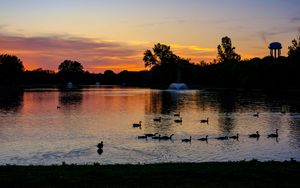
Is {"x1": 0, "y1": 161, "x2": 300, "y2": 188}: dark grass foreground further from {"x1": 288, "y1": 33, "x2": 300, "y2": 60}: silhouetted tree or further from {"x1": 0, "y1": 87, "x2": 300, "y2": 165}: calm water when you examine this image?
{"x1": 288, "y1": 33, "x2": 300, "y2": 60}: silhouetted tree

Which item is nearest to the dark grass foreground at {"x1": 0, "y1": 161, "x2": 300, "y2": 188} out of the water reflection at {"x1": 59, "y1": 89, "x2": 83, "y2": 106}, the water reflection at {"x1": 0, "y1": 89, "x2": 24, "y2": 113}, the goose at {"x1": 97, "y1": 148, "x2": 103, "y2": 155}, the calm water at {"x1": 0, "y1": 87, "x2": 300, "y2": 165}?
the calm water at {"x1": 0, "y1": 87, "x2": 300, "y2": 165}

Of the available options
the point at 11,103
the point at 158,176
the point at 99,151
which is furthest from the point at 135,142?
the point at 11,103

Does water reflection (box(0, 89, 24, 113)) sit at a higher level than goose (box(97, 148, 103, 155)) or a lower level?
higher

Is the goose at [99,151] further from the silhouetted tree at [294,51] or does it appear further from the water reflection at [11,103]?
the silhouetted tree at [294,51]

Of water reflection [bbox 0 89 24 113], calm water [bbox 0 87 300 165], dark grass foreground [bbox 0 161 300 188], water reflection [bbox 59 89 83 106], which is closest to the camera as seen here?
dark grass foreground [bbox 0 161 300 188]

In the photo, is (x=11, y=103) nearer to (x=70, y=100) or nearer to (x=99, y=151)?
(x=70, y=100)

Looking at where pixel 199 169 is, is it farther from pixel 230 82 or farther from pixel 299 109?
pixel 230 82

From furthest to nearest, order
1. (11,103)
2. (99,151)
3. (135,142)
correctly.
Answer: (11,103), (135,142), (99,151)

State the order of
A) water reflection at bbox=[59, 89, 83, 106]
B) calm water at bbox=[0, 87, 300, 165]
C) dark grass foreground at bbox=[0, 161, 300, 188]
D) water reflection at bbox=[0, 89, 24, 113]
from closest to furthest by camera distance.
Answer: dark grass foreground at bbox=[0, 161, 300, 188] → calm water at bbox=[0, 87, 300, 165] → water reflection at bbox=[0, 89, 24, 113] → water reflection at bbox=[59, 89, 83, 106]

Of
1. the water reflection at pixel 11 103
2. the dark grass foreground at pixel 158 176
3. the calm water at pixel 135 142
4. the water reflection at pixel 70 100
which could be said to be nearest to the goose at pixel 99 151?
the calm water at pixel 135 142

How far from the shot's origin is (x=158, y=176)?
1953 cm

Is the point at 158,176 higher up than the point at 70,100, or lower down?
lower down

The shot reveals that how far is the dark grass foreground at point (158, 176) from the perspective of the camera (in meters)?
18.0

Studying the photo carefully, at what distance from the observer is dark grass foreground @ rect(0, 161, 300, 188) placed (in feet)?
59.1
